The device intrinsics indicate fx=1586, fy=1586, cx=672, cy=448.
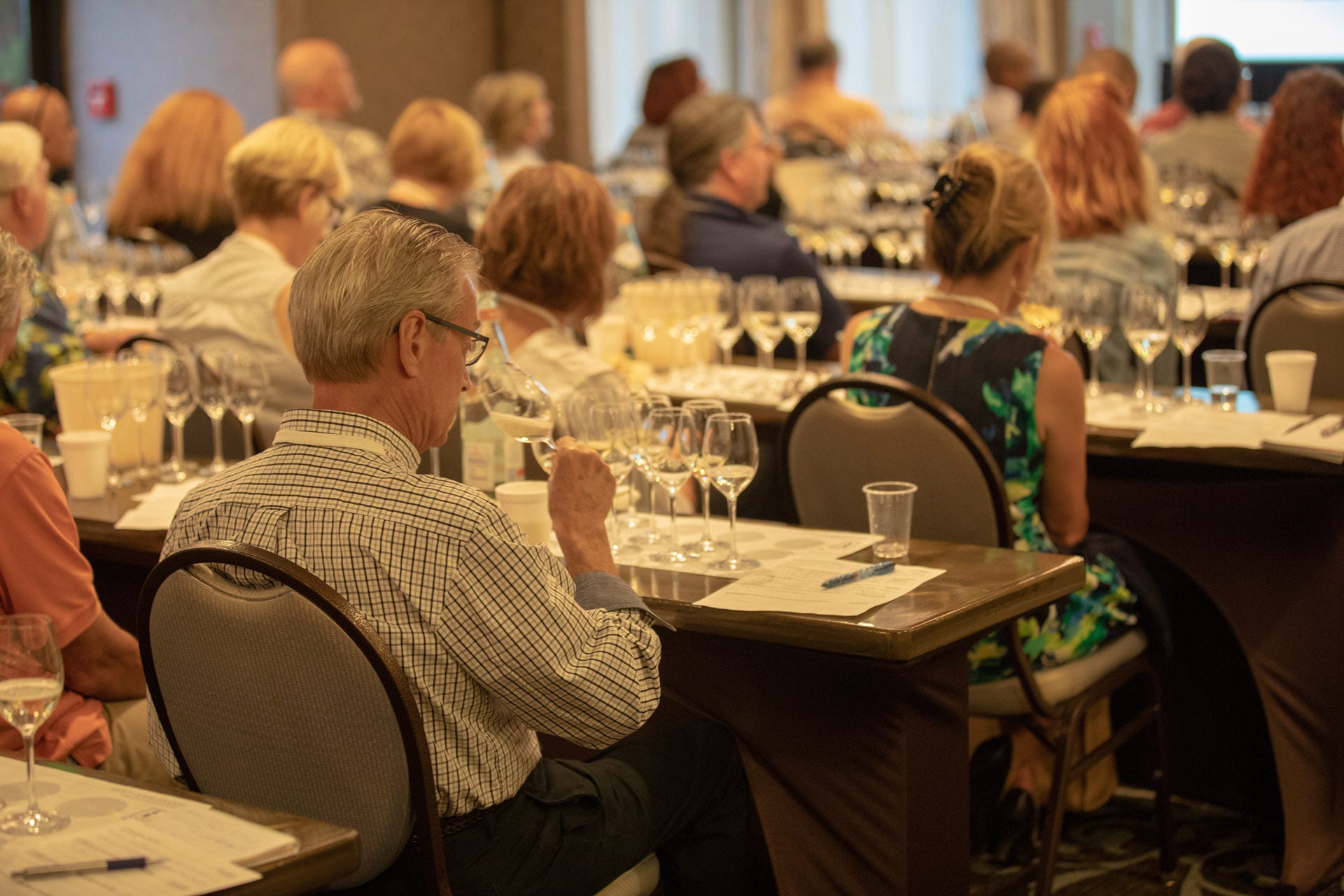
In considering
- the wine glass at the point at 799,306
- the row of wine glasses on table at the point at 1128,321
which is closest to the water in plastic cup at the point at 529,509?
the row of wine glasses on table at the point at 1128,321

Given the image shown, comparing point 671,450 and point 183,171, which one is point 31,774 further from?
point 183,171

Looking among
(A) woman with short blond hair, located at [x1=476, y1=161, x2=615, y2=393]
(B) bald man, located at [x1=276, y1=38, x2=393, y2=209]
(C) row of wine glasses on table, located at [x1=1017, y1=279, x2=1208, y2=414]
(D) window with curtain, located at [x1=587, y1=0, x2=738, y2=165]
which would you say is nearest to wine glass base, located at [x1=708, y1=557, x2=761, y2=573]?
(A) woman with short blond hair, located at [x1=476, y1=161, x2=615, y2=393]

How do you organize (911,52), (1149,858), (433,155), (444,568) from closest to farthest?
1. (444,568)
2. (1149,858)
3. (433,155)
4. (911,52)

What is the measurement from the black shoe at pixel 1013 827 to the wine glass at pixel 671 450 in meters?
0.97

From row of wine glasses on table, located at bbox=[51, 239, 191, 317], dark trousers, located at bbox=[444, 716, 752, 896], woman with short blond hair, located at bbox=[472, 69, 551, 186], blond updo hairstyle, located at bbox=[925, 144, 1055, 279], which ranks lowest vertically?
dark trousers, located at bbox=[444, 716, 752, 896]

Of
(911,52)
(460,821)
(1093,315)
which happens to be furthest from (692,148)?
(911,52)

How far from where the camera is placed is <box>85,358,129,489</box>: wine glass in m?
3.15

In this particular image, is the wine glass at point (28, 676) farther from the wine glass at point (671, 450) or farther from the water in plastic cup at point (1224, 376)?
the water in plastic cup at point (1224, 376)

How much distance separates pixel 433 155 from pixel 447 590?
4313 millimetres

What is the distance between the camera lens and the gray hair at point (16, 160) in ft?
12.4

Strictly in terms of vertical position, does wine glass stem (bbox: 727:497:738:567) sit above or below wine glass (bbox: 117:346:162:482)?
below

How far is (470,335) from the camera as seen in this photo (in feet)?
6.31

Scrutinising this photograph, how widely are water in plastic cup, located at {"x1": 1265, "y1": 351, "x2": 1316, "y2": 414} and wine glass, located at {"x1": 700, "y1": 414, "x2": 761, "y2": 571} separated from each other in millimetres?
1366

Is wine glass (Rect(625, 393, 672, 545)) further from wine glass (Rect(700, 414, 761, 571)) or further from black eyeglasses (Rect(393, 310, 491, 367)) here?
black eyeglasses (Rect(393, 310, 491, 367))
